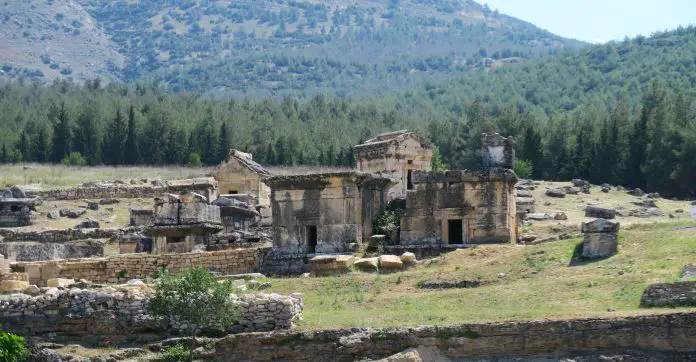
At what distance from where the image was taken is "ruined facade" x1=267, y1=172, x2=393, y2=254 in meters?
32.5

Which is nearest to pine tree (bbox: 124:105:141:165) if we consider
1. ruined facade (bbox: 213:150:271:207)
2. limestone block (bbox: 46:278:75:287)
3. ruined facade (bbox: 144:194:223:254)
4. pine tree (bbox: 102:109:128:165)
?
pine tree (bbox: 102:109:128:165)

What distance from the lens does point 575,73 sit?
164 metres

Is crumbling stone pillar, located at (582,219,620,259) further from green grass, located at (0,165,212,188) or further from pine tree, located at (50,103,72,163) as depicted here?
pine tree, located at (50,103,72,163)

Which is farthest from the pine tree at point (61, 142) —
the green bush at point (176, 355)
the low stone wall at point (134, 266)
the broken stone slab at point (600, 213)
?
the green bush at point (176, 355)

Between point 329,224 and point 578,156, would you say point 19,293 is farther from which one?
point 578,156

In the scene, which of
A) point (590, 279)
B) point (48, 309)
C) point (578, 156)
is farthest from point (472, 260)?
point (578, 156)

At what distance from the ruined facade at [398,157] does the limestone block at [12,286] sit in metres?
15.9

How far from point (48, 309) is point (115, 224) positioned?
25.9 meters

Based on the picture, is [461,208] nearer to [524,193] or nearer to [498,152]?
[498,152]

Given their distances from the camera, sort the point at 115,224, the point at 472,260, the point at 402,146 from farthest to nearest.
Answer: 1. the point at 115,224
2. the point at 402,146
3. the point at 472,260

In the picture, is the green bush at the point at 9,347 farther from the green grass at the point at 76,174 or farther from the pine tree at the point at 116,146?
the pine tree at the point at 116,146

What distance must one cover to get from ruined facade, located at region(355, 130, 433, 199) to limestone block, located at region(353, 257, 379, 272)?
37.9 feet

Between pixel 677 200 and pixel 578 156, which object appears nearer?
pixel 677 200

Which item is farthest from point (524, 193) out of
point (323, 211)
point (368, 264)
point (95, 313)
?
point (95, 313)
